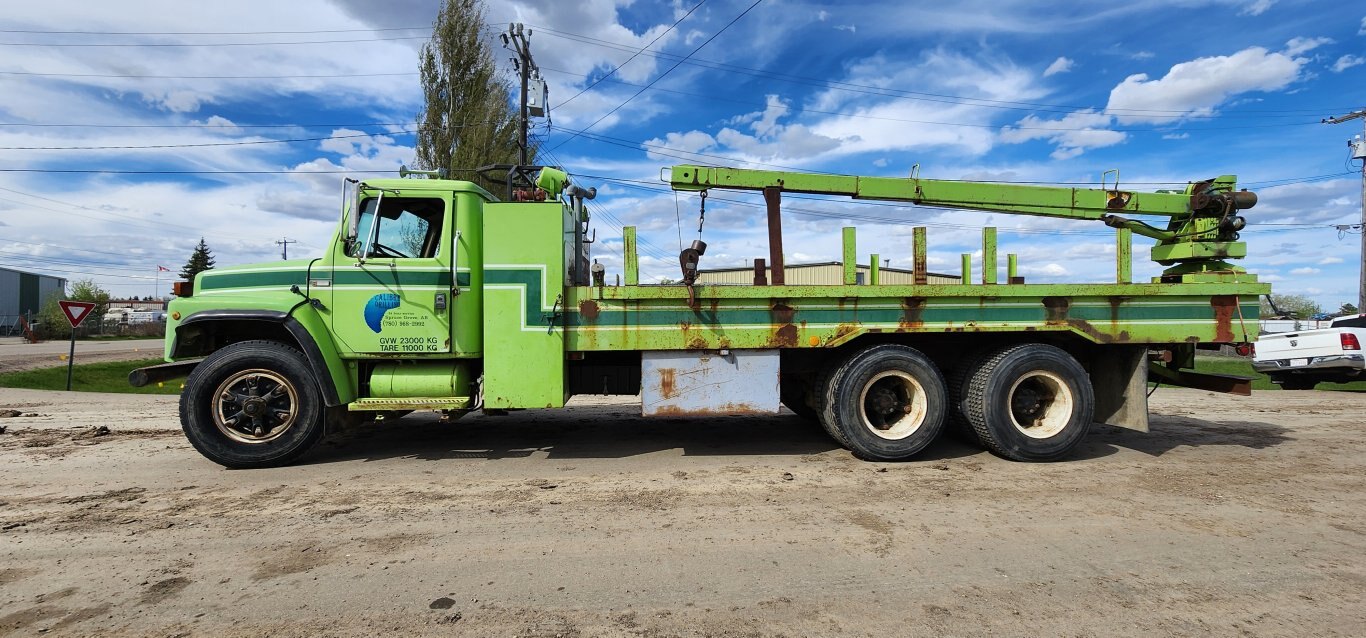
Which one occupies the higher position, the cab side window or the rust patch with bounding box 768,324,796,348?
the cab side window

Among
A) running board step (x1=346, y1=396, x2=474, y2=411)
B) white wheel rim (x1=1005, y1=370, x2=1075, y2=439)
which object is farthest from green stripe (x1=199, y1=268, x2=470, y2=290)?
white wheel rim (x1=1005, y1=370, x2=1075, y2=439)

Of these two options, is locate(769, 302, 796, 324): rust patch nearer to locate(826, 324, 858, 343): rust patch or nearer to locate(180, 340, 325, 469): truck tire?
locate(826, 324, 858, 343): rust patch

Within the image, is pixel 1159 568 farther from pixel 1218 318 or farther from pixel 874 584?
pixel 1218 318

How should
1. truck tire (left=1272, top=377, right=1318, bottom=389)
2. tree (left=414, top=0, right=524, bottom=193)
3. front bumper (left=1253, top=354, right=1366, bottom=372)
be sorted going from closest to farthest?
front bumper (left=1253, top=354, right=1366, bottom=372) < truck tire (left=1272, top=377, right=1318, bottom=389) < tree (left=414, top=0, right=524, bottom=193)

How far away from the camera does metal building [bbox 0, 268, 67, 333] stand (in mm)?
54722

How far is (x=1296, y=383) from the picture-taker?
12.8m

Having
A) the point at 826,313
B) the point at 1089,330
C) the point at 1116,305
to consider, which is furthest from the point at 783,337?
the point at 1116,305

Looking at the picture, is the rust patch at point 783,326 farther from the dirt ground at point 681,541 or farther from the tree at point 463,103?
the tree at point 463,103

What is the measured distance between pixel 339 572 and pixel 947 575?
325 cm

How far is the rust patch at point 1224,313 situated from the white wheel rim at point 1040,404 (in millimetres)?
1610

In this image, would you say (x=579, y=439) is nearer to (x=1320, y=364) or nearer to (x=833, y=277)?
(x=833, y=277)

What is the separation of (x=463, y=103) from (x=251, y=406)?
49.9ft

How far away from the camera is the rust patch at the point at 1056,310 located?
5.63m

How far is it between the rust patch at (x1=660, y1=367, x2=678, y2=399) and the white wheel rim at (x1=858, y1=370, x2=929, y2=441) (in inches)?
67.6
